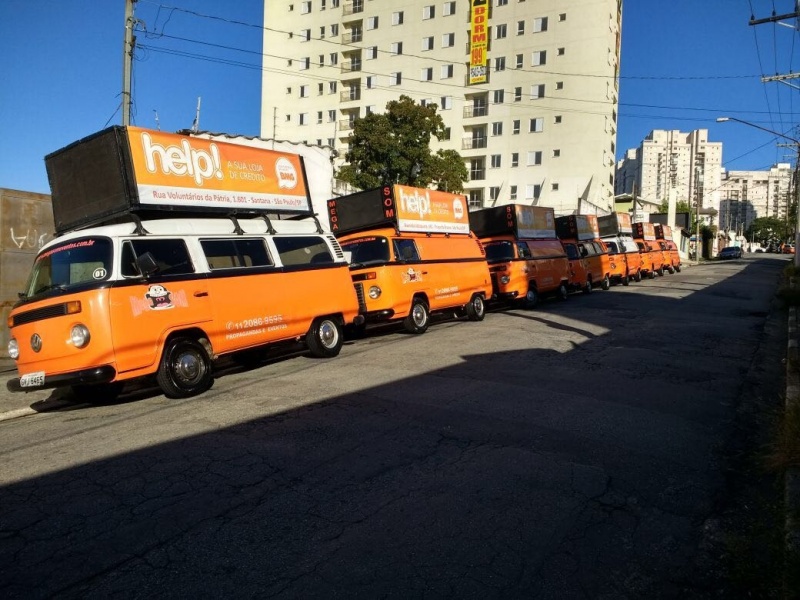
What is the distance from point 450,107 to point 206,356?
187ft

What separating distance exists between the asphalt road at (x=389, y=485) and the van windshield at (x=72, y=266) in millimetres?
1649

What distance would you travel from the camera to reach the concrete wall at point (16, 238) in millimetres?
10914

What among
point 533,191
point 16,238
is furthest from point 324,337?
point 533,191

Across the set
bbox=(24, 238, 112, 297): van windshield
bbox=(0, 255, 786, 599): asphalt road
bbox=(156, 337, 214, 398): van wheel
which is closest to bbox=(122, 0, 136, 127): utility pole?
bbox=(24, 238, 112, 297): van windshield

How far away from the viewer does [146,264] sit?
693 cm

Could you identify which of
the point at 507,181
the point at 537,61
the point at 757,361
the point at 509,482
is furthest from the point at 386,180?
the point at 509,482

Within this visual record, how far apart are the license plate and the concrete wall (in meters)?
5.06

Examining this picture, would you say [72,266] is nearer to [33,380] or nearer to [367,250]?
[33,380]

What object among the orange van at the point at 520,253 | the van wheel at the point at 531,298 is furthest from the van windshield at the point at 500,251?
the van wheel at the point at 531,298

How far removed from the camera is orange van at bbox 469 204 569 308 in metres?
16.5

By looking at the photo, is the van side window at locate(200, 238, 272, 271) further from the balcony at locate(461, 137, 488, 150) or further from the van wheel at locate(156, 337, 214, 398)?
the balcony at locate(461, 137, 488, 150)

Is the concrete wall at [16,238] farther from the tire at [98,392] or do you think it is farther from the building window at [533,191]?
the building window at [533,191]

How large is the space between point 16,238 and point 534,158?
5093 cm

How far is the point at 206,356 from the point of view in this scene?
7.76m
